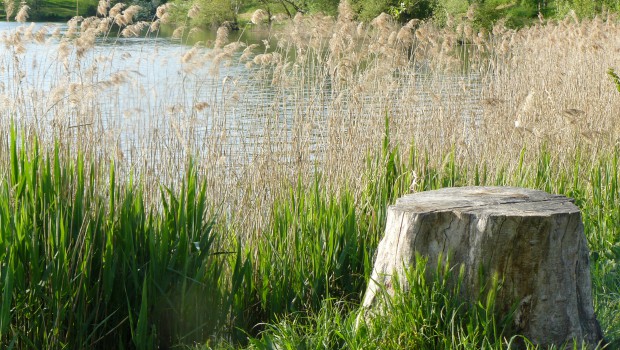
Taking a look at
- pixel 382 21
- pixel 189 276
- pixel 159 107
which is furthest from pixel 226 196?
Answer: pixel 382 21

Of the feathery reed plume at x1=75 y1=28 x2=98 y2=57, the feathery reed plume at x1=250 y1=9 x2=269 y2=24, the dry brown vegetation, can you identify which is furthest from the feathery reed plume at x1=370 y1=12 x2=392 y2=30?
the feathery reed plume at x1=75 y1=28 x2=98 y2=57

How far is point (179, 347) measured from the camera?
345 centimetres

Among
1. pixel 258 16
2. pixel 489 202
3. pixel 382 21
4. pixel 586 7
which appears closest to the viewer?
pixel 489 202

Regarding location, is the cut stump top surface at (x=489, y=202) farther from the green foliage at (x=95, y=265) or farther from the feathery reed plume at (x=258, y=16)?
Result: the feathery reed plume at (x=258, y=16)

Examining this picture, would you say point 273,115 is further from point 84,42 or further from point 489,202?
point 489,202

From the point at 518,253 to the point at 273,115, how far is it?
8.60 feet

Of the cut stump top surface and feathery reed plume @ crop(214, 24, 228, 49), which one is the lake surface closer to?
feathery reed plume @ crop(214, 24, 228, 49)

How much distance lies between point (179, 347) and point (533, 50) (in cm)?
670

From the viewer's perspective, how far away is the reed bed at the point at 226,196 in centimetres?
310

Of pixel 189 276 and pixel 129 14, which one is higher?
pixel 129 14

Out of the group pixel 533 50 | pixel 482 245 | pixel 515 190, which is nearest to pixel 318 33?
pixel 515 190

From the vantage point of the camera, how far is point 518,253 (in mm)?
2771

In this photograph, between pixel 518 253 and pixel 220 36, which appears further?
pixel 220 36

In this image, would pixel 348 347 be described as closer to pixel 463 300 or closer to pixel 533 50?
pixel 463 300
